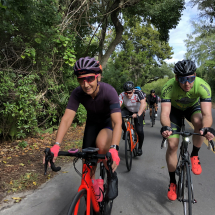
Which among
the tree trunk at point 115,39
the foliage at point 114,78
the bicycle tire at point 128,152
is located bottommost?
the bicycle tire at point 128,152

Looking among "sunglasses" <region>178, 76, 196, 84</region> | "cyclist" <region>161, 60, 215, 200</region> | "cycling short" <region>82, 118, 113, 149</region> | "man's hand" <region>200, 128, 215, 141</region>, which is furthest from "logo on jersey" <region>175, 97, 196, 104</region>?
"cycling short" <region>82, 118, 113, 149</region>

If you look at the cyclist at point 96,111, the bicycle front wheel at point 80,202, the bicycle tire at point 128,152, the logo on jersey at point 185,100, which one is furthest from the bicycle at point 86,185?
the bicycle tire at point 128,152

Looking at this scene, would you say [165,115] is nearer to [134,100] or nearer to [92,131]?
[92,131]

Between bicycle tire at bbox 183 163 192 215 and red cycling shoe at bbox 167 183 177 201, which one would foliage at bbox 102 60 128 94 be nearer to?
red cycling shoe at bbox 167 183 177 201

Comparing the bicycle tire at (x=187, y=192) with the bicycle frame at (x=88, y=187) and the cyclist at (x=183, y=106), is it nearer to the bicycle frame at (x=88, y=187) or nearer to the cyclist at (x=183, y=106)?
the cyclist at (x=183, y=106)

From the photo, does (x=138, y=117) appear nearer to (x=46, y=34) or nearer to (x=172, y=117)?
(x=172, y=117)

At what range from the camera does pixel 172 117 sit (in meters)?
3.75

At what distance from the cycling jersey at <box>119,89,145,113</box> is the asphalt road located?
5.65 ft

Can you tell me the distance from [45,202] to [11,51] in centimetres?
476

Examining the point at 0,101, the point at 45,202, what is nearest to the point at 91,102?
the point at 45,202

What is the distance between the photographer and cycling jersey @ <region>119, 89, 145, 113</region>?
20.8 feet

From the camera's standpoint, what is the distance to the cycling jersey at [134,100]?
6.33 metres

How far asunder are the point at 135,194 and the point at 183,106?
5.74 ft

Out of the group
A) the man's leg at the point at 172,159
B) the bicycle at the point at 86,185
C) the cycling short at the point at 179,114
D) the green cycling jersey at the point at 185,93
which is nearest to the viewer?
the bicycle at the point at 86,185
